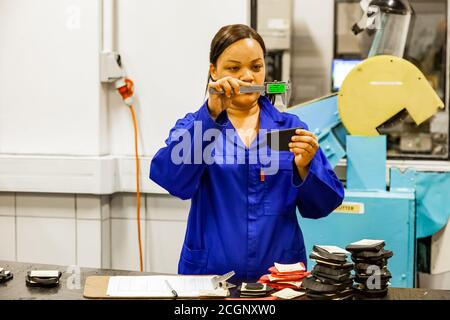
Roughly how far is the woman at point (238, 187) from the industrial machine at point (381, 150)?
81cm

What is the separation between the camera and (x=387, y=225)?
254 cm

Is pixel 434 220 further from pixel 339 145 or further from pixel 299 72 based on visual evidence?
pixel 299 72

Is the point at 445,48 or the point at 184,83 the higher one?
the point at 445,48

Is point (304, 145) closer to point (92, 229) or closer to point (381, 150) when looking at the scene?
point (381, 150)

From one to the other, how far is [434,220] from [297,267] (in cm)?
122

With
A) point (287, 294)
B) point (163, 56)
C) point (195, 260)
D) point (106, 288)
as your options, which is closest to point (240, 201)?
point (195, 260)

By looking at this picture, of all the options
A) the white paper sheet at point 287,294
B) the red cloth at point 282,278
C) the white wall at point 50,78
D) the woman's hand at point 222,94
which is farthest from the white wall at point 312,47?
the white paper sheet at point 287,294

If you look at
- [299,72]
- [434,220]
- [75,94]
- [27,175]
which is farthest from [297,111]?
[299,72]

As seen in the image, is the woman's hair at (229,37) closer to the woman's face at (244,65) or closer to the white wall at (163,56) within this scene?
the woman's face at (244,65)

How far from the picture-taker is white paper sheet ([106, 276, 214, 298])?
1.53 m

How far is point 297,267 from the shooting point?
1674 millimetres

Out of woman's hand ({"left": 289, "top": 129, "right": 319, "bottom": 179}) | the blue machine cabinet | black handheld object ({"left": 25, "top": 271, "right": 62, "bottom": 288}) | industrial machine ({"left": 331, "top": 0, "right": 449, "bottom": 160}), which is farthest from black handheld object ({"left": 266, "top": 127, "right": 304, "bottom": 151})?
industrial machine ({"left": 331, "top": 0, "right": 449, "bottom": 160})

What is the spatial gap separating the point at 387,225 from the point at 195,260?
1067 mm

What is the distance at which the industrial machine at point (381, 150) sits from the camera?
2.54 m
